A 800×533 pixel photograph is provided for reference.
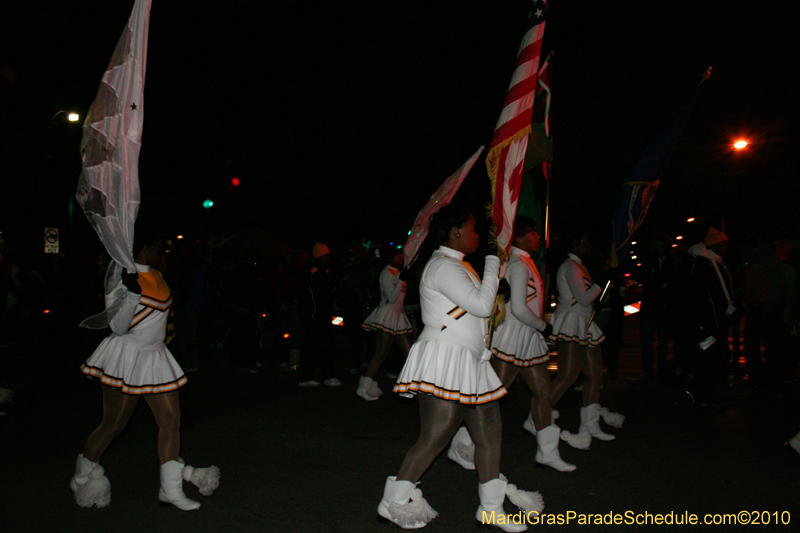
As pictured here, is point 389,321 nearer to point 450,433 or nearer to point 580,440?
point 580,440

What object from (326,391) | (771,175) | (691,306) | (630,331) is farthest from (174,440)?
(771,175)

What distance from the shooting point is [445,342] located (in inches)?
149

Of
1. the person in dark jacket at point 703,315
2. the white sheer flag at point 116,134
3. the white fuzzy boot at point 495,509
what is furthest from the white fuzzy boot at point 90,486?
the person in dark jacket at point 703,315

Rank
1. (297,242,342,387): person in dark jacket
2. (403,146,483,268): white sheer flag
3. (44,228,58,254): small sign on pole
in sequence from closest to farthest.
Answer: (403,146,483,268): white sheer flag < (297,242,342,387): person in dark jacket < (44,228,58,254): small sign on pole

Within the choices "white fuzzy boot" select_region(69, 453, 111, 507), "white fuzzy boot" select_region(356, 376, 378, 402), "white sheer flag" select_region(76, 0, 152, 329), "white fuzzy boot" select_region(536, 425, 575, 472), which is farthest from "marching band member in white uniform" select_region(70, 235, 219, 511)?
"white fuzzy boot" select_region(356, 376, 378, 402)

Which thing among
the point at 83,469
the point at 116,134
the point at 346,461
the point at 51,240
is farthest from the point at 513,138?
the point at 51,240

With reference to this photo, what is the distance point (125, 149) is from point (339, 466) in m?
2.95

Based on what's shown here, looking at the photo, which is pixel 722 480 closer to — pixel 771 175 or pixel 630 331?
pixel 630 331

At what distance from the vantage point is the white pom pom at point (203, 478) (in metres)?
4.25

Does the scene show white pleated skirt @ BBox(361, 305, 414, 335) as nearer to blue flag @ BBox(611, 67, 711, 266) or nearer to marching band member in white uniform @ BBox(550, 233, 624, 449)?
marching band member in white uniform @ BBox(550, 233, 624, 449)

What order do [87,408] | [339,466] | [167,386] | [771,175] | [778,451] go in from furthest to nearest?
1. [771,175]
2. [87,408]
3. [778,451]
4. [339,466]
5. [167,386]

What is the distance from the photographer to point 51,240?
52.4 ft

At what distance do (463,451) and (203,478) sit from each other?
2.01m

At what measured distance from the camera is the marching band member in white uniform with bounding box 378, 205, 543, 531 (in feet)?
12.1
